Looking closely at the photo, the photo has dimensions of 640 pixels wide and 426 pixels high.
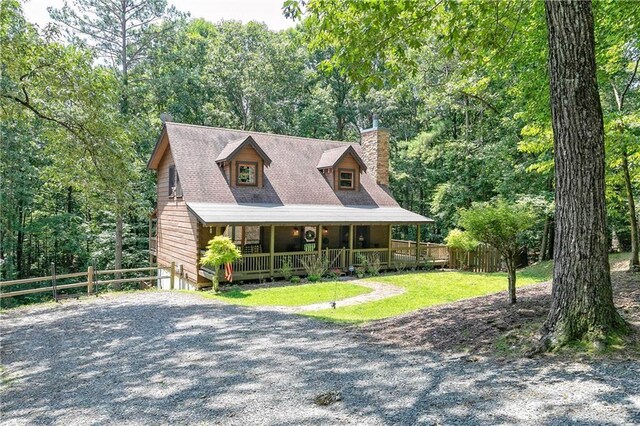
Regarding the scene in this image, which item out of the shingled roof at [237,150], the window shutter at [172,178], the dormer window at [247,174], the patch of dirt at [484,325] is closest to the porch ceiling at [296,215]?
the dormer window at [247,174]

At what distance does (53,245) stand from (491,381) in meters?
32.4

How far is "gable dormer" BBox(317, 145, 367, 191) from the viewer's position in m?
20.9

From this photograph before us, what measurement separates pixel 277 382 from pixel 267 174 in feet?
50.4

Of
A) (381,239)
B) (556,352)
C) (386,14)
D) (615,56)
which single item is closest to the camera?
(556,352)

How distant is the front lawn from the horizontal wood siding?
7.66m

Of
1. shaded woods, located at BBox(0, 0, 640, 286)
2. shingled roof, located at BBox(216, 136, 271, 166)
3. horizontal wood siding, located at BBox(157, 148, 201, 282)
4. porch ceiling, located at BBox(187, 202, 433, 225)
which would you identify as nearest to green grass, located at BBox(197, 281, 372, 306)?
porch ceiling, located at BBox(187, 202, 433, 225)

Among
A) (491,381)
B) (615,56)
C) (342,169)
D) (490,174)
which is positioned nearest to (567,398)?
(491,381)

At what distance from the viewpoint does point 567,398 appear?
3.71 meters

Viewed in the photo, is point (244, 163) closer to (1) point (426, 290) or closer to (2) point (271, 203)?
(2) point (271, 203)

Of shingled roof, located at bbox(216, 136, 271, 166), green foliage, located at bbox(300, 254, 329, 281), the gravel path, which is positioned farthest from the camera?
shingled roof, located at bbox(216, 136, 271, 166)

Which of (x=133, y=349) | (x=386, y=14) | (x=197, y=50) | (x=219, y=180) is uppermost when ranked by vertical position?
(x=197, y=50)

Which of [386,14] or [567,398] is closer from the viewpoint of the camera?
[567,398]

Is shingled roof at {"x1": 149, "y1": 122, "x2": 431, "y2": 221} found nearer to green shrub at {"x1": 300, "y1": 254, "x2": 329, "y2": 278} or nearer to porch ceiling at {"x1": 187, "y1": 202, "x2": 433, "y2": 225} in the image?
porch ceiling at {"x1": 187, "y1": 202, "x2": 433, "y2": 225}

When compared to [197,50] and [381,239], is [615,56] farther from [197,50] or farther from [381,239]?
[197,50]
